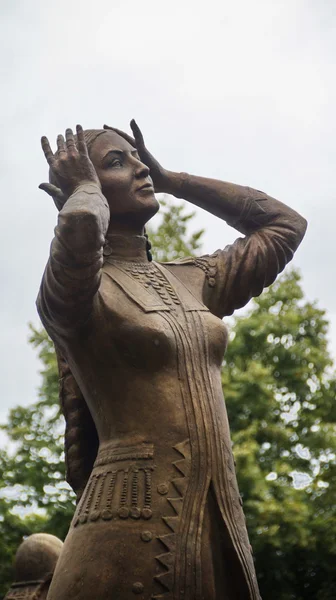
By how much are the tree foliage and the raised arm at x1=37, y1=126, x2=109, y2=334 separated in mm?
12192

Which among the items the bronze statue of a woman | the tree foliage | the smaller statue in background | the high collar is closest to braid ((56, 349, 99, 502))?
the bronze statue of a woman

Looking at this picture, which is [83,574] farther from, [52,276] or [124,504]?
[52,276]

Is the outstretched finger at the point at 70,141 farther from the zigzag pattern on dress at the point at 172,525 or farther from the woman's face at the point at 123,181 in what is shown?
the zigzag pattern on dress at the point at 172,525

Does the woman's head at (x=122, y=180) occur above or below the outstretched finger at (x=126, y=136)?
below

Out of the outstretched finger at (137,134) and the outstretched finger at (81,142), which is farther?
the outstretched finger at (137,134)

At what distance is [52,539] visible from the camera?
341 inches

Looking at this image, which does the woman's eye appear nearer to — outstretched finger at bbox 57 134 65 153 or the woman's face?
the woman's face

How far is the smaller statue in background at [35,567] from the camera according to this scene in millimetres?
8188

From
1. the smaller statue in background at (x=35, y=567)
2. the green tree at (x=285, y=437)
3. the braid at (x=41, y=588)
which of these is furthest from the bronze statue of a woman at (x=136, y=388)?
the green tree at (x=285, y=437)

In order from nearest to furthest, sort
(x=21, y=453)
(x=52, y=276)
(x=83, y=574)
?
(x=83, y=574) → (x=52, y=276) → (x=21, y=453)

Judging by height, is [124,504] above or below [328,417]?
below

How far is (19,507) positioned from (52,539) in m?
9.42

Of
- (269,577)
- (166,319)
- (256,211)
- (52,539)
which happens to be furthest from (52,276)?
(269,577)

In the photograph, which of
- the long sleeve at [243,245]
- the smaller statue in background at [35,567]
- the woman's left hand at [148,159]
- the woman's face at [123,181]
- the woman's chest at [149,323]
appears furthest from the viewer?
the smaller statue in background at [35,567]
